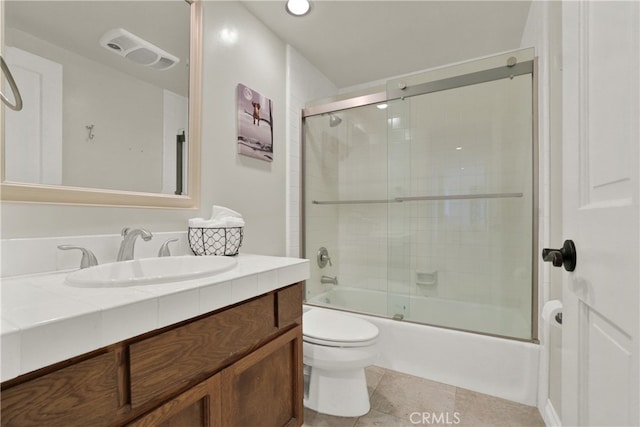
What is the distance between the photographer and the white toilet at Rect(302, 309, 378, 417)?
1.44 metres

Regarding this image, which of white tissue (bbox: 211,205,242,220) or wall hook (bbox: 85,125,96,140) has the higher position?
wall hook (bbox: 85,125,96,140)

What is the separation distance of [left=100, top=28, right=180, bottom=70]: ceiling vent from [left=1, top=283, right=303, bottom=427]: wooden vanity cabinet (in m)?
1.17

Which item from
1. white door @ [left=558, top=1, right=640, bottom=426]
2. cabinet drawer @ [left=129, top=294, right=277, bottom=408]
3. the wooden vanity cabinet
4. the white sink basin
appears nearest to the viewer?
white door @ [left=558, top=1, right=640, bottom=426]

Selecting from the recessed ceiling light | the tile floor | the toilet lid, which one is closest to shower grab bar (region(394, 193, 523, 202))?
the toilet lid

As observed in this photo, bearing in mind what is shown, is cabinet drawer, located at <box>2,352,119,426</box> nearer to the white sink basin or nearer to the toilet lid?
the white sink basin

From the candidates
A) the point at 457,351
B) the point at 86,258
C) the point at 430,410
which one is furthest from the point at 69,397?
the point at 457,351

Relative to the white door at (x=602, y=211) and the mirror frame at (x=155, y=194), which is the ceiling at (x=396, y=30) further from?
the white door at (x=602, y=211)

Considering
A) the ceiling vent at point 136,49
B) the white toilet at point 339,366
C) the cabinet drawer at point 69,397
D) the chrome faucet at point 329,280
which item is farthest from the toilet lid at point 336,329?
the ceiling vent at point 136,49

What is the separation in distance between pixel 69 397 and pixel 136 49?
135 cm

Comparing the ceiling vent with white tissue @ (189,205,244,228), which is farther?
white tissue @ (189,205,244,228)

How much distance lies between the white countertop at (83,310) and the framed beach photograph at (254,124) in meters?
1.07

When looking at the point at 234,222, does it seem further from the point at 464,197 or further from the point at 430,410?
the point at 464,197

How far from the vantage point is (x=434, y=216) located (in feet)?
7.38

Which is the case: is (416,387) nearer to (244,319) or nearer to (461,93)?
(244,319)
